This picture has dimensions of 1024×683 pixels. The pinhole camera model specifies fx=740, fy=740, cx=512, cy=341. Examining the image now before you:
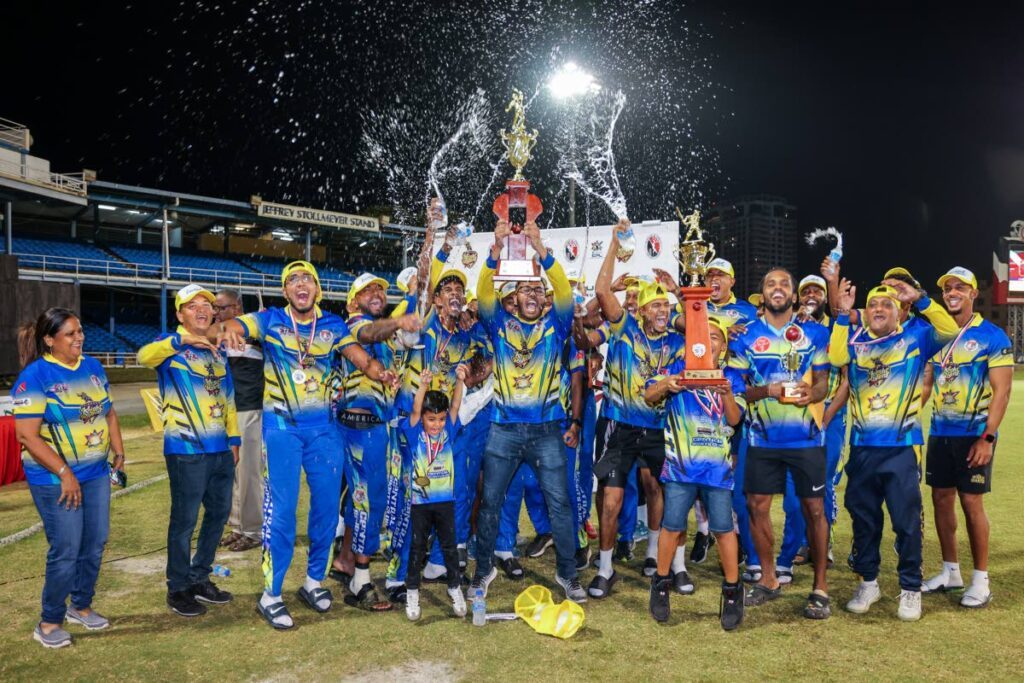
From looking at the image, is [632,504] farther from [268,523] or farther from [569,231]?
[569,231]

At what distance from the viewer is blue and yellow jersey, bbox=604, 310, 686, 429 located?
5949 mm

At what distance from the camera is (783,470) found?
5617mm

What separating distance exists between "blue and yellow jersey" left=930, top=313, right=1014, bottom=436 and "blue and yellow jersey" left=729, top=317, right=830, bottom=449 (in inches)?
41.1

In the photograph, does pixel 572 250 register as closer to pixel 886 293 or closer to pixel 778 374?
pixel 778 374

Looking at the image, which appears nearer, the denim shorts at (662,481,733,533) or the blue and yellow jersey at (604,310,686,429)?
the denim shorts at (662,481,733,533)

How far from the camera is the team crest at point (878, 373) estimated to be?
5.50 metres

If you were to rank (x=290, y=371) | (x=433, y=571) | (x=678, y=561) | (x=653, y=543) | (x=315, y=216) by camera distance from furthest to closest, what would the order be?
(x=315, y=216), (x=653, y=543), (x=433, y=571), (x=678, y=561), (x=290, y=371)

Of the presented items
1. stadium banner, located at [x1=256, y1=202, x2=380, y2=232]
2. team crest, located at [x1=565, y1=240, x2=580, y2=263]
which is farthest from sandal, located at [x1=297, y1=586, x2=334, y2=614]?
stadium banner, located at [x1=256, y1=202, x2=380, y2=232]

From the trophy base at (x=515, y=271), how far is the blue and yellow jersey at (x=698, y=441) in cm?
140

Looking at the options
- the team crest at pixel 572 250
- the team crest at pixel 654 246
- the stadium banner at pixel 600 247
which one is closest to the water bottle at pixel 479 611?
the stadium banner at pixel 600 247

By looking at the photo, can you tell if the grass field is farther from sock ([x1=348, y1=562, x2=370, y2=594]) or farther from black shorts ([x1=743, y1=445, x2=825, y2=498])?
black shorts ([x1=743, y1=445, x2=825, y2=498])

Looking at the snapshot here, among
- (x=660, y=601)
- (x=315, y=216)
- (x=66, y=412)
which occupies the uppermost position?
(x=315, y=216)

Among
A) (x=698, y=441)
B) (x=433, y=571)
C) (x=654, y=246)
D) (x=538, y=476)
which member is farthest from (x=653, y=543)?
(x=654, y=246)

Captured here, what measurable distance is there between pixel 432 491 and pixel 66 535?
7.95ft
